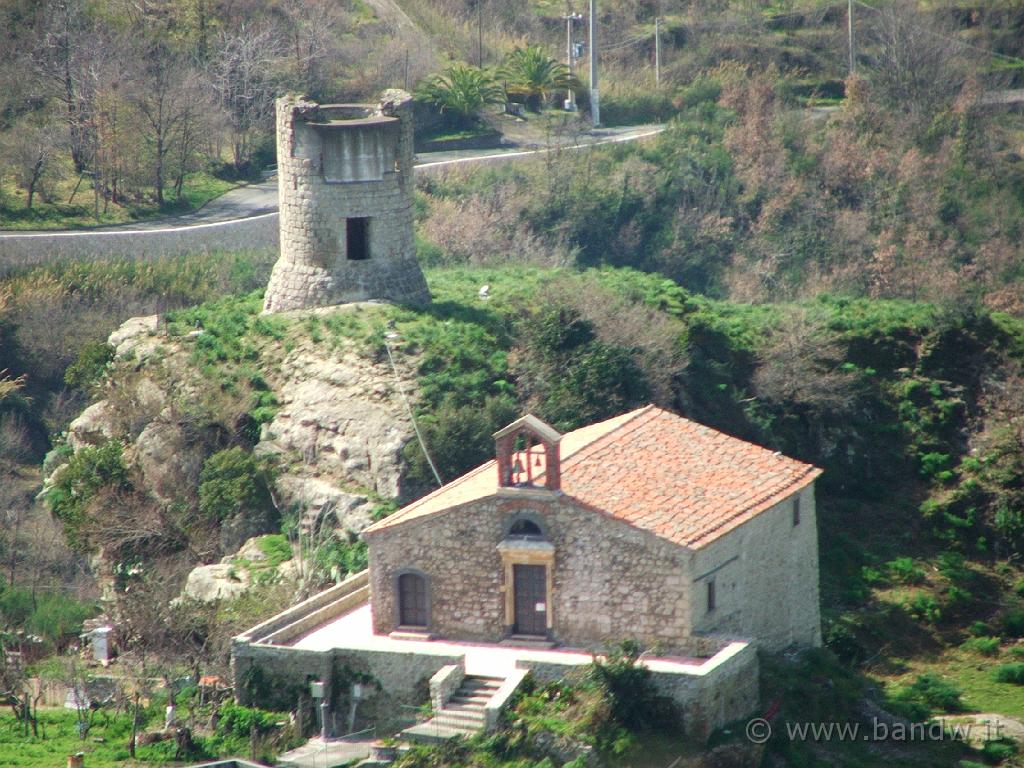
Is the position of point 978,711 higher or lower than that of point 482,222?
lower

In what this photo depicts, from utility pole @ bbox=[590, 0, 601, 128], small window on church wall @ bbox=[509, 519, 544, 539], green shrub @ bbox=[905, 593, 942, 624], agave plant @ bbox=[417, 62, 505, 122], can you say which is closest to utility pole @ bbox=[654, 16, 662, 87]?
utility pole @ bbox=[590, 0, 601, 128]

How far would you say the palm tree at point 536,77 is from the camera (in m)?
87.5

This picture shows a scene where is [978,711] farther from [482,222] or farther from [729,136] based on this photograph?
[729,136]

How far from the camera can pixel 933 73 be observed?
9050 centimetres

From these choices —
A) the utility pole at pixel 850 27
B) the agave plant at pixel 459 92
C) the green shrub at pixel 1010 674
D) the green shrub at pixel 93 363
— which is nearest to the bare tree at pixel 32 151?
the agave plant at pixel 459 92

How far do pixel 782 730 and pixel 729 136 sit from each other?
158 ft

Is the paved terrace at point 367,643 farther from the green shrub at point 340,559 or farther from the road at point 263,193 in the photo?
the road at point 263,193

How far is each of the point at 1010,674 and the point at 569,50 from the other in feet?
162

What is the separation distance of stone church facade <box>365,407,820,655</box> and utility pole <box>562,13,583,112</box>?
4661 cm

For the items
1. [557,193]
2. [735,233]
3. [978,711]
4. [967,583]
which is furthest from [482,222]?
[978,711]

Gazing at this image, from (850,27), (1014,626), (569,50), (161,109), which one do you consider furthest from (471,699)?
(850,27)

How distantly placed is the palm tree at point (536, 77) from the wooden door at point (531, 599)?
49.4m

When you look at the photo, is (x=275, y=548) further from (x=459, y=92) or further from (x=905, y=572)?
(x=459, y=92)

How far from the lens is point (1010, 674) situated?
156ft
